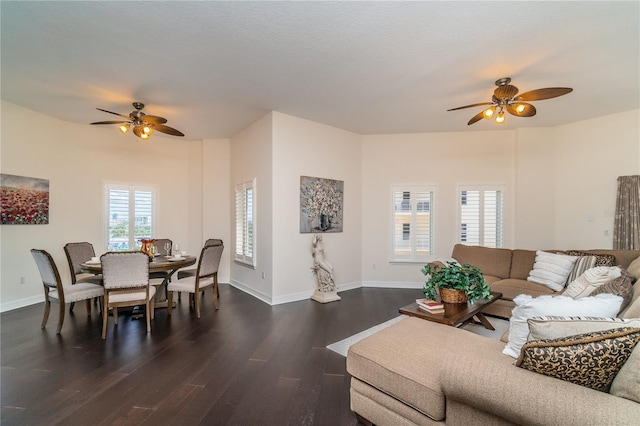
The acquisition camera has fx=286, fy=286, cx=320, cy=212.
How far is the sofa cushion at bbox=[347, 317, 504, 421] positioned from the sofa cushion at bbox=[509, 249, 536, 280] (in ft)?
9.75

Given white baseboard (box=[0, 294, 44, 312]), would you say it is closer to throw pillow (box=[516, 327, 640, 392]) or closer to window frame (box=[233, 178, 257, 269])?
window frame (box=[233, 178, 257, 269])

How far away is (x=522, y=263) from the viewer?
14.2 feet

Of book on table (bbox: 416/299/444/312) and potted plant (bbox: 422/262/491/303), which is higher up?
potted plant (bbox: 422/262/491/303)

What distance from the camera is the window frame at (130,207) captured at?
5.47 m

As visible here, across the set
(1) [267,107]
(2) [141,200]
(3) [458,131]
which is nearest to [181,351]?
(1) [267,107]

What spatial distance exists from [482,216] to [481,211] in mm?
99

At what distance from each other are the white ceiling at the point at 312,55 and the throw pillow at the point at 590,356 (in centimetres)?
242

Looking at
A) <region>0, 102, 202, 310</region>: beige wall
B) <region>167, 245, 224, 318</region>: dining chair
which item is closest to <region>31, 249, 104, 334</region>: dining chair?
<region>167, 245, 224, 318</region>: dining chair

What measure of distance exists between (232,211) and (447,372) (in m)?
5.29

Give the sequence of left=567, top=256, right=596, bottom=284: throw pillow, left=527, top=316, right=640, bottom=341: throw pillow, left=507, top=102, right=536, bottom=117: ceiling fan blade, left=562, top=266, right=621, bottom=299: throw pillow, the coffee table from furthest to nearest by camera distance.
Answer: left=567, top=256, right=596, bottom=284: throw pillow, left=507, top=102, right=536, bottom=117: ceiling fan blade, left=562, top=266, right=621, bottom=299: throw pillow, the coffee table, left=527, top=316, right=640, bottom=341: throw pillow

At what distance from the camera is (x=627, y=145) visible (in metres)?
4.58

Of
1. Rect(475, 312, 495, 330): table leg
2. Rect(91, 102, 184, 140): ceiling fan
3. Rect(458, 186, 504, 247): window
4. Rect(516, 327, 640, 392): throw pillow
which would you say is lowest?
Rect(475, 312, 495, 330): table leg

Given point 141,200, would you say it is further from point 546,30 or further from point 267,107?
point 546,30

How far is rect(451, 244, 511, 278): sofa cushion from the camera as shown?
14.7ft
